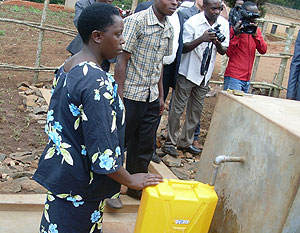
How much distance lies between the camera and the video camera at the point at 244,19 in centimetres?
425

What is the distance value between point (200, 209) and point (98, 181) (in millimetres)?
514

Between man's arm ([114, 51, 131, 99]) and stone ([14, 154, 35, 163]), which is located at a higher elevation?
man's arm ([114, 51, 131, 99])

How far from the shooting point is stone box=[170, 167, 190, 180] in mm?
3867

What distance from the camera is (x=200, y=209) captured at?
2014mm

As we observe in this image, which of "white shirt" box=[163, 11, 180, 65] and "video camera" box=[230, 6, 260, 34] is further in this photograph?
"video camera" box=[230, 6, 260, 34]

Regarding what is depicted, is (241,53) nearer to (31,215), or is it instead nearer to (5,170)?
(5,170)

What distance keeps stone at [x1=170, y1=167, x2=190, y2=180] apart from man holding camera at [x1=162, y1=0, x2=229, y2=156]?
206mm

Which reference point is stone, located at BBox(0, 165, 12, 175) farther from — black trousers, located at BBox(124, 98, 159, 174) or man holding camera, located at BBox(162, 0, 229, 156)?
man holding camera, located at BBox(162, 0, 229, 156)

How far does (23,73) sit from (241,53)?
11.9 ft

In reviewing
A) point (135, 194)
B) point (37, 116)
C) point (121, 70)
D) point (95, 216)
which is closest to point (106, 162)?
point (95, 216)

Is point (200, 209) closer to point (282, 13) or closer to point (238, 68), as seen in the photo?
point (238, 68)

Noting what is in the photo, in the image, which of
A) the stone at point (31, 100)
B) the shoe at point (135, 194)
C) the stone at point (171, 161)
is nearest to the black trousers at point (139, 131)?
the shoe at point (135, 194)

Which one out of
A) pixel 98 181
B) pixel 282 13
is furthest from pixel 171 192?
pixel 282 13

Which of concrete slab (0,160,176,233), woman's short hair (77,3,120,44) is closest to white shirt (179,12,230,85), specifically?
concrete slab (0,160,176,233)
